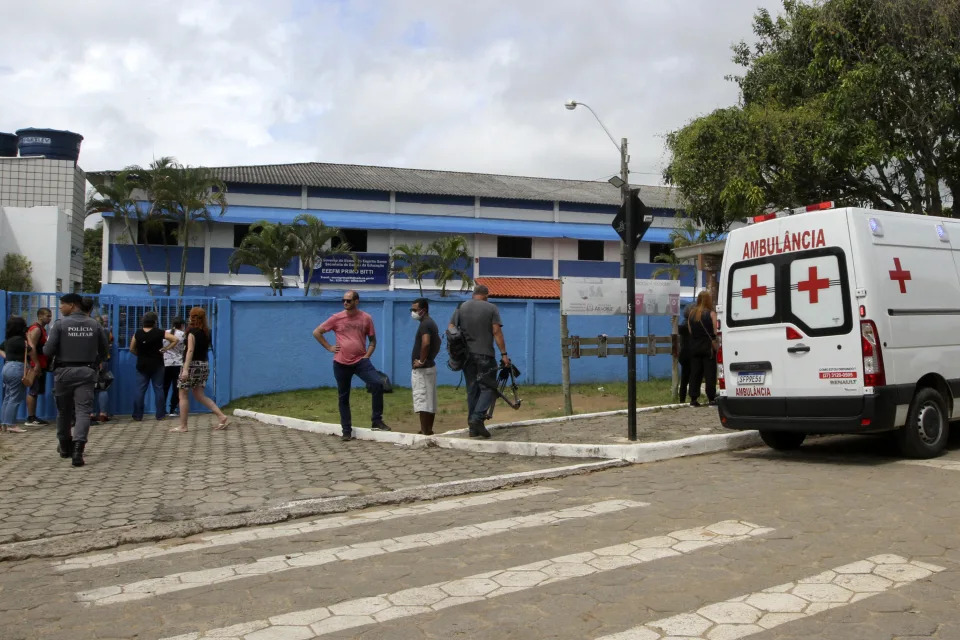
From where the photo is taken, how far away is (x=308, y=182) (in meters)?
35.7

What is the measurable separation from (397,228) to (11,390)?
77.8ft

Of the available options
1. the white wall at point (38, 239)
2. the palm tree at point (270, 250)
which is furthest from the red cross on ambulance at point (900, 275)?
the palm tree at point (270, 250)

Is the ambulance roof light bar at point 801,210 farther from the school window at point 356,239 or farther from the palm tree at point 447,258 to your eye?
the school window at point 356,239

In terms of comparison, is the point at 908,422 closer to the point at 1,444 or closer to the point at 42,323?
the point at 1,444

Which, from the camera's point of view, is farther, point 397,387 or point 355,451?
point 397,387

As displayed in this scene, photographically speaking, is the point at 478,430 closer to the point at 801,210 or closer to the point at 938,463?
the point at 801,210

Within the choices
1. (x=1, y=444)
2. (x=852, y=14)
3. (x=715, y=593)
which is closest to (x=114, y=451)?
(x=1, y=444)

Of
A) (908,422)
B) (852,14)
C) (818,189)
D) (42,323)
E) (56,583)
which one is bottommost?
(56,583)

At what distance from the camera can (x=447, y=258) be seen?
33375 millimetres

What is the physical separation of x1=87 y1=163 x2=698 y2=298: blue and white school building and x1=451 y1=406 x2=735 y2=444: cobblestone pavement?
2185cm

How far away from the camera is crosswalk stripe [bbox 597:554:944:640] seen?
3.67 m

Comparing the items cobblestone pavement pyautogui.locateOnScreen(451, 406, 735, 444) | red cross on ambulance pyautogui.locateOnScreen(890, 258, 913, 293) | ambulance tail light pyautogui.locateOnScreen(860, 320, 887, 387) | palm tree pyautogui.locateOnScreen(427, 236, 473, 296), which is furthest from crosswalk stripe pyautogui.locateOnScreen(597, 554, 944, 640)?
palm tree pyautogui.locateOnScreen(427, 236, 473, 296)

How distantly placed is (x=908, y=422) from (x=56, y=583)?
6964 millimetres

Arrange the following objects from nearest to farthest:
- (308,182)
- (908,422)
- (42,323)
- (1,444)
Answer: (908,422) < (1,444) < (42,323) < (308,182)
